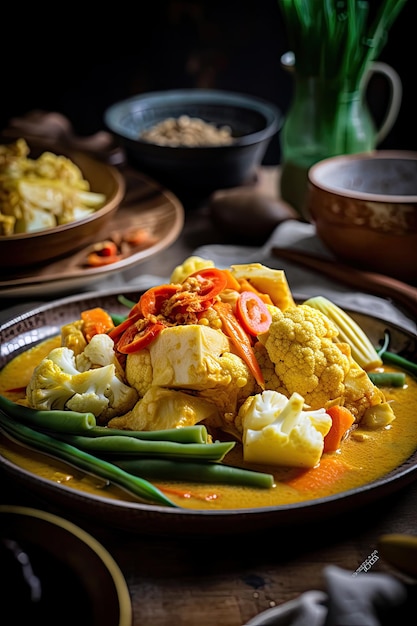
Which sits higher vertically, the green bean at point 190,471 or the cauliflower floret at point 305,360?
the cauliflower floret at point 305,360

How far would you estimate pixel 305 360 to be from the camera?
177 centimetres

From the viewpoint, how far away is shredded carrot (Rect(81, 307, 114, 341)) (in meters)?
2.01

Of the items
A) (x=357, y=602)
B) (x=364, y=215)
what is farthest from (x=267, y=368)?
(x=364, y=215)

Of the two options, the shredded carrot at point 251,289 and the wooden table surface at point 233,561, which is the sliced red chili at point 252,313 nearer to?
the shredded carrot at point 251,289

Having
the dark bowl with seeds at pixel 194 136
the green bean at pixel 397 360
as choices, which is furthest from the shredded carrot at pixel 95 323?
the dark bowl with seeds at pixel 194 136

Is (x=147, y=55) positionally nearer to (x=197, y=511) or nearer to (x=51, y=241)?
(x=51, y=241)

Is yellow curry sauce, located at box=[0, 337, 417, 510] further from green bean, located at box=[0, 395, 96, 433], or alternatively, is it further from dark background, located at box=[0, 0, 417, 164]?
dark background, located at box=[0, 0, 417, 164]

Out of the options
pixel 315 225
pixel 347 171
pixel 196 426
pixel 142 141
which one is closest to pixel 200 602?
pixel 196 426

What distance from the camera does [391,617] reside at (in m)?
1.18

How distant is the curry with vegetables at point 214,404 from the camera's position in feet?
5.23

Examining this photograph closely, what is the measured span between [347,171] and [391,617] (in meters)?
2.18

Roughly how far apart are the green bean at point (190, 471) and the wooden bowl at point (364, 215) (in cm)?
138

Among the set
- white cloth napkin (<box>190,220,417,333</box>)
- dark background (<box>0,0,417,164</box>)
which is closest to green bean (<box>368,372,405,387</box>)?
white cloth napkin (<box>190,220,417,333</box>)

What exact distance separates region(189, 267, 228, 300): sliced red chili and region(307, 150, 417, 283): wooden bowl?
2.99ft
